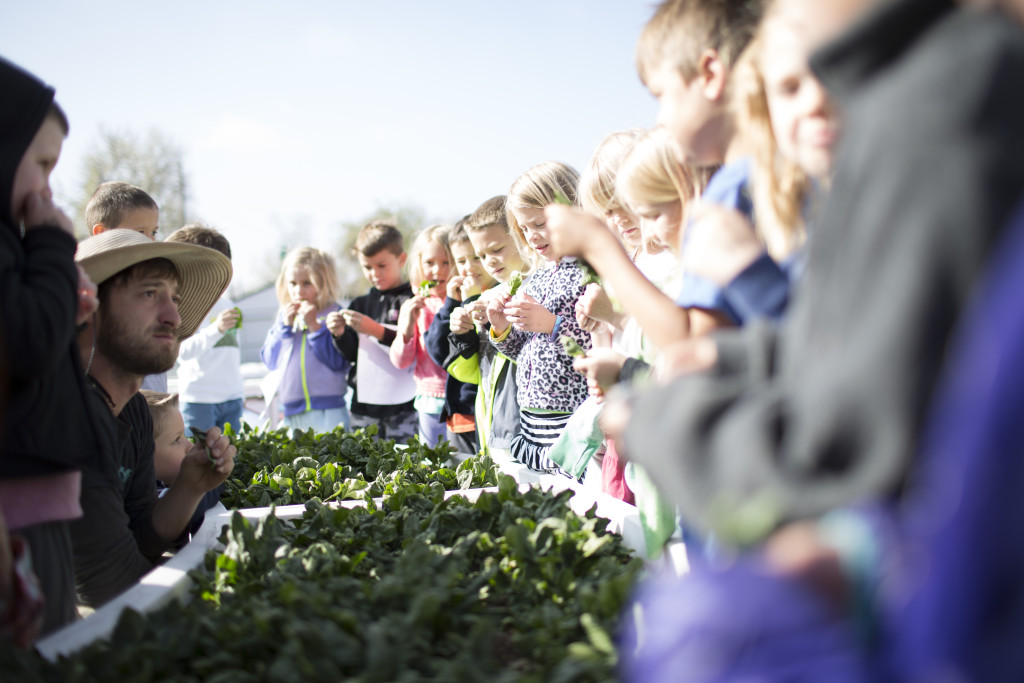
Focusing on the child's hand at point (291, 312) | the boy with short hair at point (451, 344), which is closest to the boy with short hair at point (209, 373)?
the child's hand at point (291, 312)

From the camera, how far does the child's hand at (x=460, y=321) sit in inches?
175

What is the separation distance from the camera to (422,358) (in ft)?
18.8

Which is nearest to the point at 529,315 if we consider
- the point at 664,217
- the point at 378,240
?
the point at 664,217

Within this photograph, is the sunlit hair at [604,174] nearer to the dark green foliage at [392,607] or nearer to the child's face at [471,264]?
the dark green foliage at [392,607]

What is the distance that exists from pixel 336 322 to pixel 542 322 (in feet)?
9.39

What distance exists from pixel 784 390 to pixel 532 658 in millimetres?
910

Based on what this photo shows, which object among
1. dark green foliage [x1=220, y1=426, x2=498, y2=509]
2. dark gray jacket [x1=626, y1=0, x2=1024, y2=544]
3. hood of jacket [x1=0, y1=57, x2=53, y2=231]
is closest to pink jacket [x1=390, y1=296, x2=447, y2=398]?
dark green foliage [x1=220, y1=426, x2=498, y2=509]

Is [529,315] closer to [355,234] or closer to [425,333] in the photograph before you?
[425,333]

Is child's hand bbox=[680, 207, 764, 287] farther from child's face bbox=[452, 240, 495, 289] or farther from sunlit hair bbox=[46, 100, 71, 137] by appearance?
child's face bbox=[452, 240, 495, 289]

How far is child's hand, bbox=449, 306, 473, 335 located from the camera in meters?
4.45

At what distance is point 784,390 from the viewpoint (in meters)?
0.97

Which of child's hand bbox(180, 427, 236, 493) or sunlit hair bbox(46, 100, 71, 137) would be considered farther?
child's hand bbox(180, 427, 236, 493)

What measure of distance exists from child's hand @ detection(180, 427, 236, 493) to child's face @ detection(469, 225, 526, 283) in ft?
7.36

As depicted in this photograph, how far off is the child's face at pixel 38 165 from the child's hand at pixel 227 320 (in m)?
4.41
